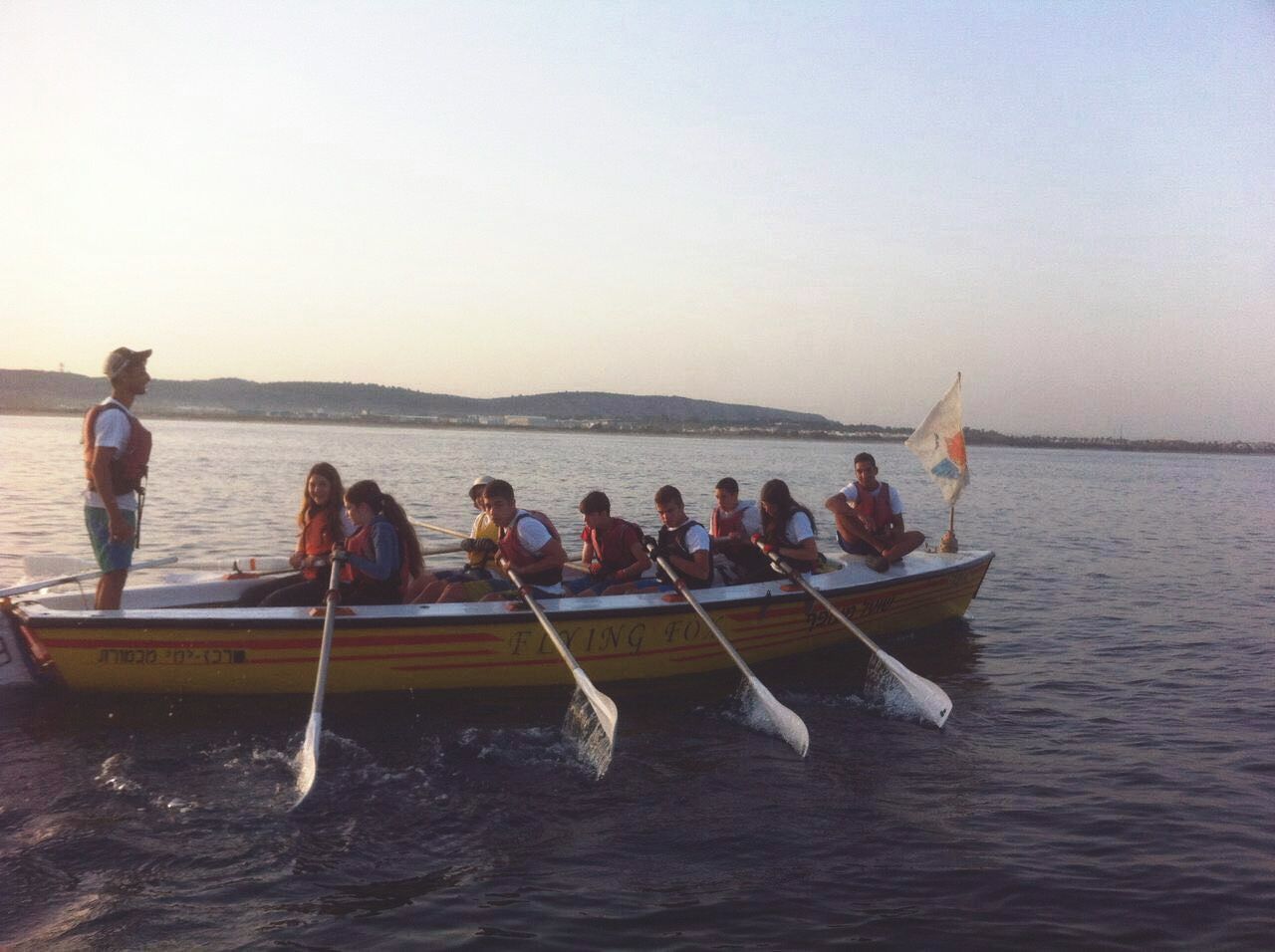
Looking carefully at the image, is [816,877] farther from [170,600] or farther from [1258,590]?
[1258,590]

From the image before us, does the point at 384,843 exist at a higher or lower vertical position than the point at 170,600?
lower

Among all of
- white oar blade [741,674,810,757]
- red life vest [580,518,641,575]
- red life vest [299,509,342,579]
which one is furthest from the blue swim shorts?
white oar blade [741,674,810,757]

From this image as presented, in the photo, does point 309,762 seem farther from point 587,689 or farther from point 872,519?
point 872,519

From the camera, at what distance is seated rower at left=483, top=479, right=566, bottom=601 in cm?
827

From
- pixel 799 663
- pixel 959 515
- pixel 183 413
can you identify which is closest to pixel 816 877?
pixel 799 663

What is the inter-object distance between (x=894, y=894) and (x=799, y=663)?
4.52 metres

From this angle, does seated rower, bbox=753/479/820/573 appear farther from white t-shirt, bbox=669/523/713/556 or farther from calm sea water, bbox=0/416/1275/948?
calm sea water, bbox=0/416/1275/948

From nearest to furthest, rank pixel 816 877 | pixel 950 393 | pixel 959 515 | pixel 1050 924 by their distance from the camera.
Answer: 1. pixel 1050 924
2. pixel 816 877
3. pixel 950 393
4. pixel 959 515

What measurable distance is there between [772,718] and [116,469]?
201 inches

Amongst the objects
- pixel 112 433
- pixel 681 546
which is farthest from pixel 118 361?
pixel 681 546

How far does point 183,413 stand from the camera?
126250 millimetres

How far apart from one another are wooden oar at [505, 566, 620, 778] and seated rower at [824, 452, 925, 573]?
378cm

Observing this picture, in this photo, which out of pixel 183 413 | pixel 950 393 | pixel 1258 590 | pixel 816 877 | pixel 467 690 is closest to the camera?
pixel 816 877

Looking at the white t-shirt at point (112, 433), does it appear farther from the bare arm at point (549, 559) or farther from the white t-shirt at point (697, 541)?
the white t-shirt at point (697, 541)
